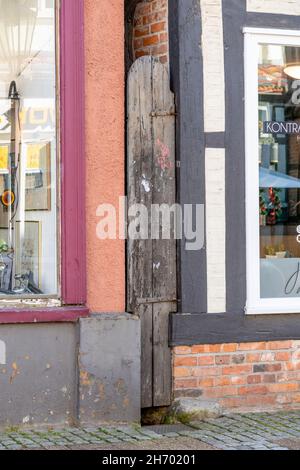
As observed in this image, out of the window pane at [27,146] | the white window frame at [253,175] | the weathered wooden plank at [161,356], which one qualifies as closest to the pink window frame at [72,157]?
the window pane at [27,146]

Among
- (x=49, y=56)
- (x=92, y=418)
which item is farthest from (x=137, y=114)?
(x=92, y=418)

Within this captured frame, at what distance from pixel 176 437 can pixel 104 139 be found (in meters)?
2.13

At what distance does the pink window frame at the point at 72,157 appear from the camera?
256 inches

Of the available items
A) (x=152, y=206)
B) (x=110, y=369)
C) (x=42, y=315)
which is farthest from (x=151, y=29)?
(x=110, y=369)

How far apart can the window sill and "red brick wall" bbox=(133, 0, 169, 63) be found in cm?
207

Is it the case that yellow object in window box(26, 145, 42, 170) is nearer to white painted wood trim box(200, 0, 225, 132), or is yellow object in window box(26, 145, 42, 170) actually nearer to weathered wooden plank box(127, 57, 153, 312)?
weathered wooden plank box(127, 57, 153, 312)

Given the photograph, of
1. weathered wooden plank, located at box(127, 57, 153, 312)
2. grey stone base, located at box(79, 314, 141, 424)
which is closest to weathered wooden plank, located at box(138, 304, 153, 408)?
weathered wooden plank, located at box(127, 57, 153, 312)

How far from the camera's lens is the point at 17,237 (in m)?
6.77

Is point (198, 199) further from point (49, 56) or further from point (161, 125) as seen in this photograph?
point (49, 56)

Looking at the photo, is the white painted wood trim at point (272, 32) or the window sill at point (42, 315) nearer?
the window sill at point (42, 315)

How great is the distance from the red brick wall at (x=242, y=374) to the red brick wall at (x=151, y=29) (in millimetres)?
2260

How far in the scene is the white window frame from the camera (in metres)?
7.11

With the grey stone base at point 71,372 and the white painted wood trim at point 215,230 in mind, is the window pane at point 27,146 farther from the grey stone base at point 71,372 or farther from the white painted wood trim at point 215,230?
the white painted wood trim at point 215,230

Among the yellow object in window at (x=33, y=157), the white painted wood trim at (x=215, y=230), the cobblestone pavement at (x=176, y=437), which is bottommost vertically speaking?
the cobblestone pavement at (x=176, y=437)
